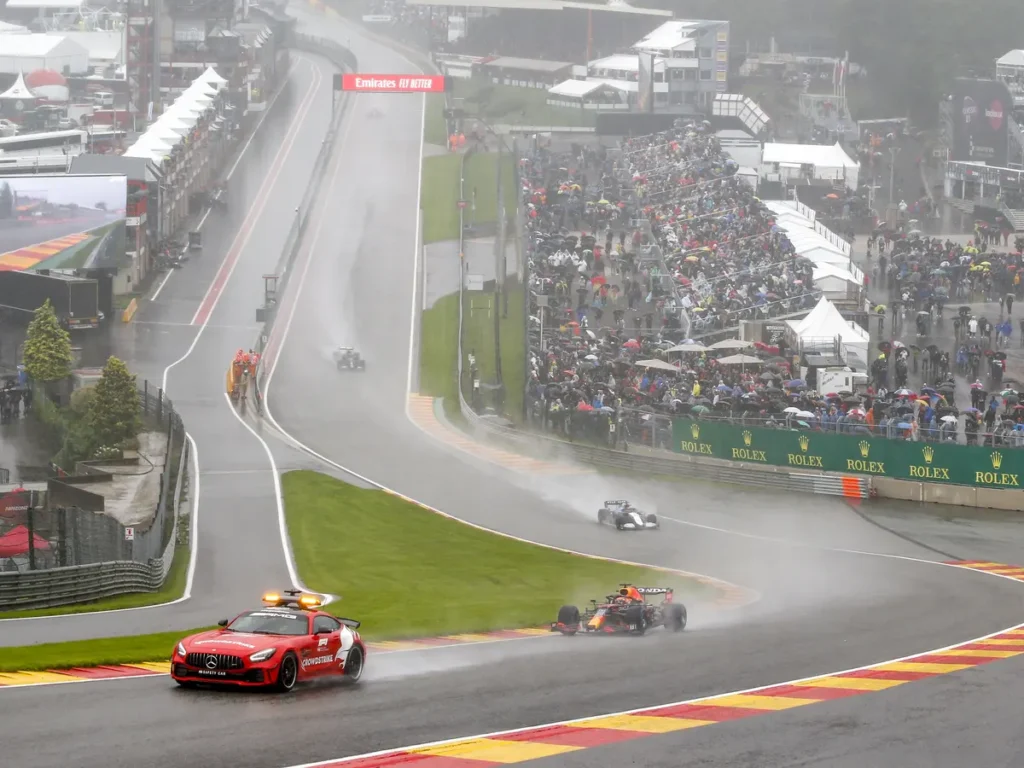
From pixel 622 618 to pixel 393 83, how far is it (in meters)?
97.2

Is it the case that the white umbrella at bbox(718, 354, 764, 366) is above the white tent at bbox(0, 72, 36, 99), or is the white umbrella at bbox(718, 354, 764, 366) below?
below

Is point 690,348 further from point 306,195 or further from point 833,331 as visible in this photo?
point 306,195

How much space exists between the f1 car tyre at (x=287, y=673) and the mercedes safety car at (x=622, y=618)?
852 centimetres

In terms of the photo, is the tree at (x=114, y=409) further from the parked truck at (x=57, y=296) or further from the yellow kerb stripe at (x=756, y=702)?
the yellow kerb stripe at (x=756, y=702)

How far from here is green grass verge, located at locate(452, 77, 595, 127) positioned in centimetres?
11969

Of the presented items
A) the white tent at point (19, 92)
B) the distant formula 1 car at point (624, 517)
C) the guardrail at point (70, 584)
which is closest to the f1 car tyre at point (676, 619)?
the guardrail at point (70, 584)

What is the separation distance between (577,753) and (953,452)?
106 ft

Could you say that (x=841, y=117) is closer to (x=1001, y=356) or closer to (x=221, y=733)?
(x=1001, y=356)

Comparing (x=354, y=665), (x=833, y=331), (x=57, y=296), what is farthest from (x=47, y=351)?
(x=354, y=665)

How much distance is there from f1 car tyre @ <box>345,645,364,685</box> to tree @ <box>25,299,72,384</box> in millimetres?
41394

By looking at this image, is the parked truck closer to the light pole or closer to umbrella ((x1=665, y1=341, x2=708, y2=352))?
umbrella ((x1=665, y1=341, x2=708, y2=352))

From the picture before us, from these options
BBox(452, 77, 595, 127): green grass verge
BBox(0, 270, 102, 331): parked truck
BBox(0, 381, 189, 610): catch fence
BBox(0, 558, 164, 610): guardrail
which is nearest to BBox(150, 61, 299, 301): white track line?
BBox(0, 270, 102, 331): parked truck

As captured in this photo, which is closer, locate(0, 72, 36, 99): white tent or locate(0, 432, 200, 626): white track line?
locate(0, 432, 200, 626): white track line

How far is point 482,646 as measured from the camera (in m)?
26.9
